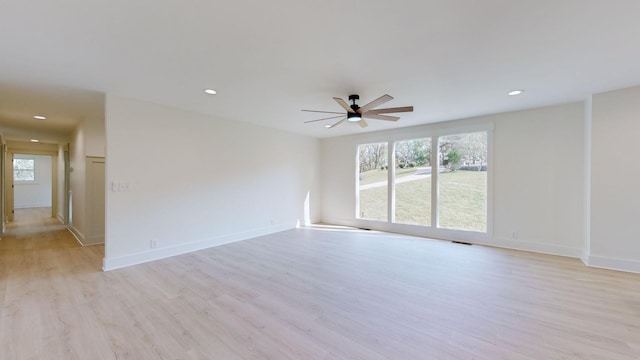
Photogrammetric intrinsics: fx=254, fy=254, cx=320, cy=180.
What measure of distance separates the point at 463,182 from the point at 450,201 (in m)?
0.47

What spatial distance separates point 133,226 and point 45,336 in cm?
199

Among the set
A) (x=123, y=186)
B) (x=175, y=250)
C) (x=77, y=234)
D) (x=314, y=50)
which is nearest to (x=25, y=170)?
(x=77, y=234)

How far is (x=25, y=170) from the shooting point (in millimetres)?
10547

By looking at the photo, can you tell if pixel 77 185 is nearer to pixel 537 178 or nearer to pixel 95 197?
pixel 95 197

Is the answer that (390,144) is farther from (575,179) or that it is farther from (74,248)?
(74,248)

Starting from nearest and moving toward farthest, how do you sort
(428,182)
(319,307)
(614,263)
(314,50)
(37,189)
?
(314,50) < (319,307) < (614,263) < (428,182) < (37,189)

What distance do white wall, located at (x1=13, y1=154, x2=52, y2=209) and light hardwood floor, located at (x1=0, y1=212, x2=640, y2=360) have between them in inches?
375

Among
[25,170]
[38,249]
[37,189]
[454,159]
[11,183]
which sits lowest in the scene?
[38,249]

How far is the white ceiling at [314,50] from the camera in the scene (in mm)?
1866

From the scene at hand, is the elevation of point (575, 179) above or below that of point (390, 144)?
below

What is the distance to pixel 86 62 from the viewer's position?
2680 millimetres

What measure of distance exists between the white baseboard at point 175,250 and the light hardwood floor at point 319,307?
167mm

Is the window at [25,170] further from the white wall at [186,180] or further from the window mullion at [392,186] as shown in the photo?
the window mullion at [392,186]

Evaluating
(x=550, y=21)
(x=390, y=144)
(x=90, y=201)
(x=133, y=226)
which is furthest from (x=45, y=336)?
(x=390, y=144)
